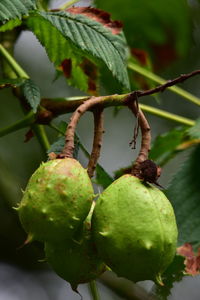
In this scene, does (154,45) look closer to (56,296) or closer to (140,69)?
(140,69)

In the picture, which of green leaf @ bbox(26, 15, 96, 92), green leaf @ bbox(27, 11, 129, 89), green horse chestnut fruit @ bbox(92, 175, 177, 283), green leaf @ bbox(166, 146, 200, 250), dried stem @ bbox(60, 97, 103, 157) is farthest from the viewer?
green leaf @ bbox(166, 146, 200, 250)

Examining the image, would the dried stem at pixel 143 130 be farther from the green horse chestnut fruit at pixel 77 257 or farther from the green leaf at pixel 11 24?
the green leaf at pixel 11 24

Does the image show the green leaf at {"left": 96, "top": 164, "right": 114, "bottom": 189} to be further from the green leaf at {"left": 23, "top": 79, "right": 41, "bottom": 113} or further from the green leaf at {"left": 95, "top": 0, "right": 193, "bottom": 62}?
the green leaf at {"left": 95, "top": 0, "right": 193, "bottom": 62}

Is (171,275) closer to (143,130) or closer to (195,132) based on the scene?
(195,132)

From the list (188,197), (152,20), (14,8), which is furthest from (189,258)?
(152,20)

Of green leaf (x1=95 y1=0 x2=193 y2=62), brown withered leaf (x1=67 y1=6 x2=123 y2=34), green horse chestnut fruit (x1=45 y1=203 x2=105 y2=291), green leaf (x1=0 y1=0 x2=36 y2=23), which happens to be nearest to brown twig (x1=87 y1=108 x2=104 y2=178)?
green horse chestnut fruit (x1=45 y1=203 x2=105 y2=291)
